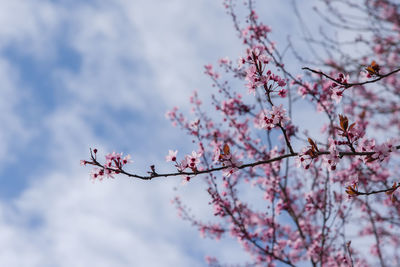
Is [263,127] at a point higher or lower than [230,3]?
lower

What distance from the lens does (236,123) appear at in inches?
292

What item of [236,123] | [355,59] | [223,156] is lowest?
[223,156]

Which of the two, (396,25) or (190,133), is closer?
(396,25)

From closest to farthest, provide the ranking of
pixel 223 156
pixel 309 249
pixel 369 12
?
pixel 223 156 → pixel 309 249 → pixel 369 12

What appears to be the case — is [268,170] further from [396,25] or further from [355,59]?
[396,25]

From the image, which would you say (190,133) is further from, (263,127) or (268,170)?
(263,127)

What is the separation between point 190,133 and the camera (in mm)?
7734

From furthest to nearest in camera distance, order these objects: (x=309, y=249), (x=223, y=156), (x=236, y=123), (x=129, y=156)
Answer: (x=236, y=123)
(x=309, y=249)
(x=129, y=156)
(x=223, y=156)

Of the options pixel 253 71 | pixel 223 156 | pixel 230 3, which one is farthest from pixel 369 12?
pixel 223 156

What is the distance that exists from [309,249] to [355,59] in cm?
383

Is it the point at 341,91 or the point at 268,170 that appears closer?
the point at 341,91

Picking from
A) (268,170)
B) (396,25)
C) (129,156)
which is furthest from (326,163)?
(396,25)

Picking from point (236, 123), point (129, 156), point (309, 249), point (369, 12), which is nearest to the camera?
point (129, 156)

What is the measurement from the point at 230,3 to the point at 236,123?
2495 mm
